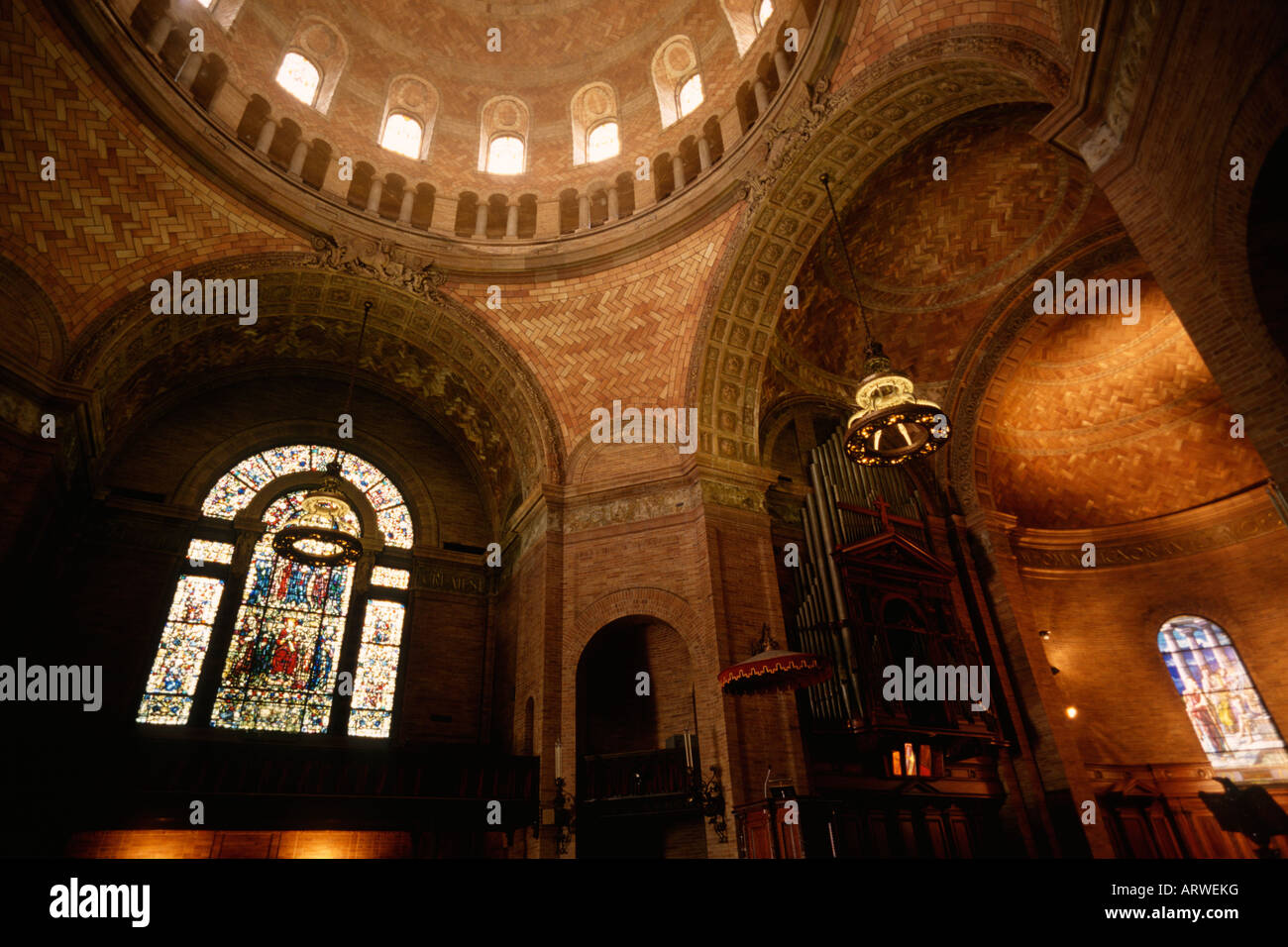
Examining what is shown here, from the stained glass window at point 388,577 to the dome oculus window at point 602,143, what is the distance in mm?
9683

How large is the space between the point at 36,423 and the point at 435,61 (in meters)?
11.0

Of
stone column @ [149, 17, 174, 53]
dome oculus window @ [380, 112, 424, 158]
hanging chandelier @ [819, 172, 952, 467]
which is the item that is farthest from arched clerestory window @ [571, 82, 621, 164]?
hanging chandelier @ [819, 172, 952, 467]

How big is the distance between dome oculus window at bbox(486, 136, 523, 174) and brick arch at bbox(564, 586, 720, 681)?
9709mm

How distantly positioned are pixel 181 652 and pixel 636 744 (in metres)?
7.92

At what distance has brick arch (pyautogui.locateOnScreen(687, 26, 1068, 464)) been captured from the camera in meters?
9.88

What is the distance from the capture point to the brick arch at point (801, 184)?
9.88 metres

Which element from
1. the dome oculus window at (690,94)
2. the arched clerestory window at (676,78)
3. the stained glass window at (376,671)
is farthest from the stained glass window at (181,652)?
the dome oculus window at (690,94)

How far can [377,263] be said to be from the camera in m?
13.2

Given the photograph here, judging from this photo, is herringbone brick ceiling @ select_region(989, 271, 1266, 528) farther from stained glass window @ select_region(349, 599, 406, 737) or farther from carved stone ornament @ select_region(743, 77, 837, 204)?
stained glass window @ select_region(349, 599, 406, 737)

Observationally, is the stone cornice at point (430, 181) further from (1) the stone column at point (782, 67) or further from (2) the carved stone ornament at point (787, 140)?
(1) the stone column at point (782, 67)
